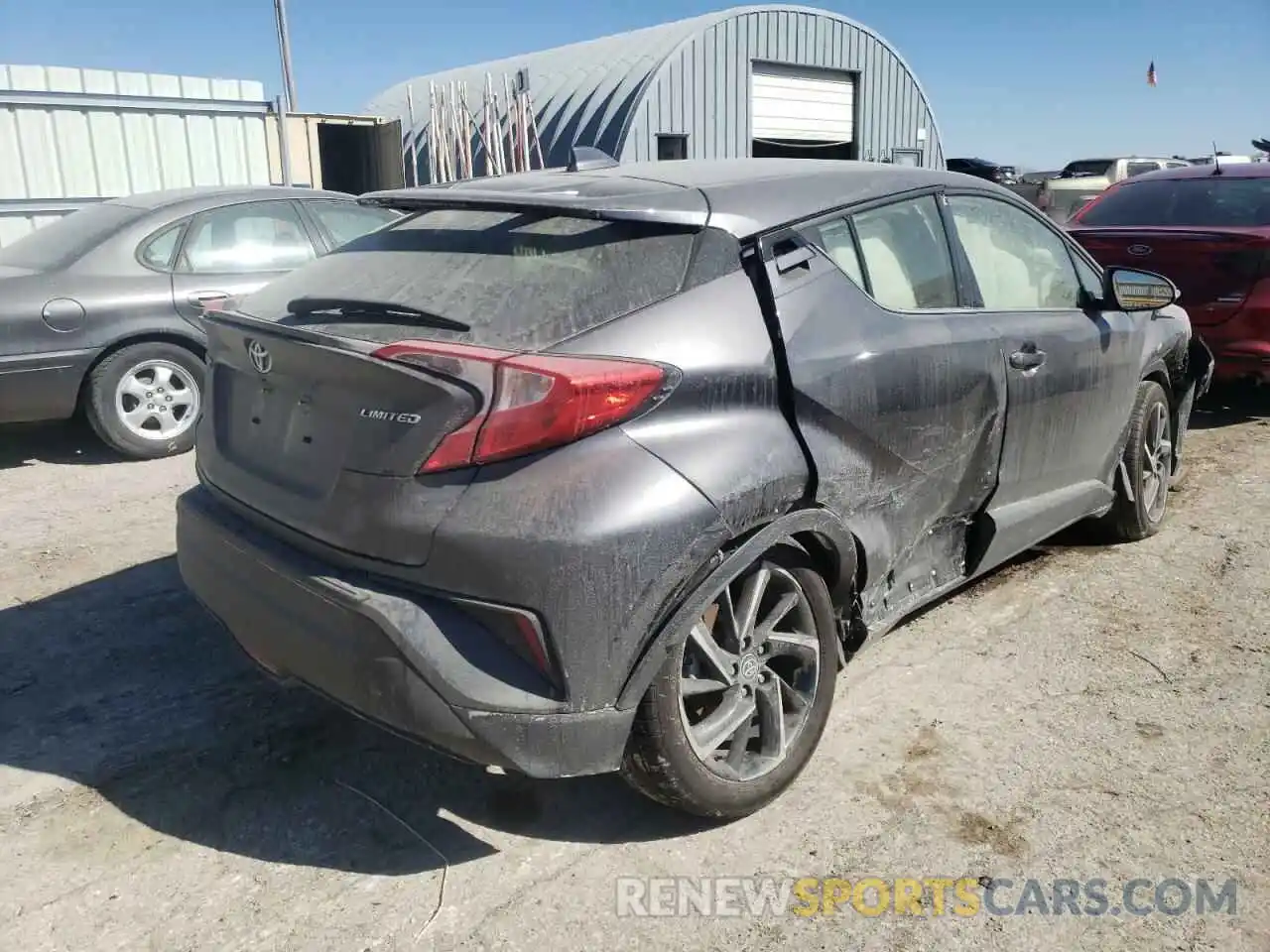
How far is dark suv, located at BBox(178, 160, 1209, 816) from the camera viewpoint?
2.21m

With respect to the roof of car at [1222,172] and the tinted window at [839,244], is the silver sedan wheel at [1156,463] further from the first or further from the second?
the roof of car at [1222,172]

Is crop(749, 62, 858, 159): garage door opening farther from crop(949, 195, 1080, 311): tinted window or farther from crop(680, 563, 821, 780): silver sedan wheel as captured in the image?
crop(680, 563, 821, 780): silver sedan wheel

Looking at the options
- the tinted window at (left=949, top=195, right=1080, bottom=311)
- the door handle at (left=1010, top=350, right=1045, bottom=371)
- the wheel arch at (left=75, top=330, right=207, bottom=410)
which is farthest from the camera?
the wheel arch at (left=75, top=330, right=207, bottom=410)

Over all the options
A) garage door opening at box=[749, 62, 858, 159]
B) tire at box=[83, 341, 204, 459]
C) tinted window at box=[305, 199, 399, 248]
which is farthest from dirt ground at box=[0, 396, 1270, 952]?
garage door opening at box=[749, 62, 858, 159]

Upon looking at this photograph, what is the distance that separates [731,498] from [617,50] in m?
19.9

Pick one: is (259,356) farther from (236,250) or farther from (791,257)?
(236,250)

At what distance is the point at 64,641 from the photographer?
3725mm

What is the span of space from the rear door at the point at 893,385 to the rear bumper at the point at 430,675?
93cm

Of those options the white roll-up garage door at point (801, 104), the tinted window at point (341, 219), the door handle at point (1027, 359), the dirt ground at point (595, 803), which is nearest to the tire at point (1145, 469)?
the dirt ground at point (595, 803)

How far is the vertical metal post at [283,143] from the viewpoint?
12672 mm

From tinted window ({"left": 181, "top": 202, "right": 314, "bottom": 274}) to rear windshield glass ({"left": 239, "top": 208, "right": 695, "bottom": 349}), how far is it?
3.98m

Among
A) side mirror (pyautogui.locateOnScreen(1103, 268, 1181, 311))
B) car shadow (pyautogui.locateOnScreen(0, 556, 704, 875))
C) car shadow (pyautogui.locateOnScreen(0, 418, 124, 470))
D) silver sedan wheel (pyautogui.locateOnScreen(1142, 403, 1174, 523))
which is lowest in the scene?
car shadow (pyautogui.locateOnScreen(0, 556, 704, 875))

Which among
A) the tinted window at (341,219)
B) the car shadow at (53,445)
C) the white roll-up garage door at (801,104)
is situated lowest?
the car shadow at (53,445)

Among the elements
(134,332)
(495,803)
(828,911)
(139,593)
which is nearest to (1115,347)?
(828,911)
